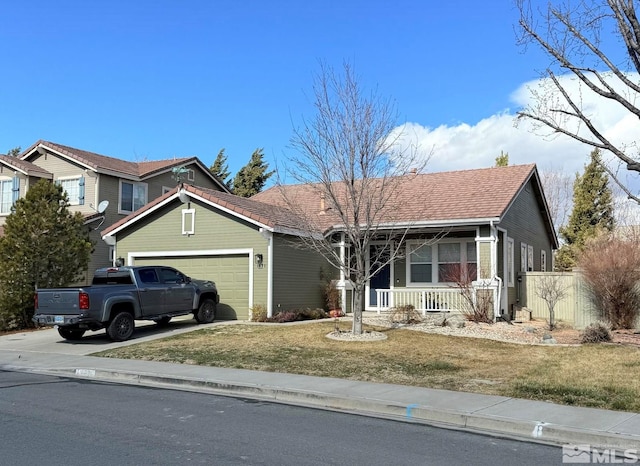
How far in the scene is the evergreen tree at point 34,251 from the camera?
61.0ft

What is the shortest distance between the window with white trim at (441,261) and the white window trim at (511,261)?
62.7 inches

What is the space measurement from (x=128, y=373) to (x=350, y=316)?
33.4ft

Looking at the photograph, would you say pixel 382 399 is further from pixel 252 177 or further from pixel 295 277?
pixel 252 177

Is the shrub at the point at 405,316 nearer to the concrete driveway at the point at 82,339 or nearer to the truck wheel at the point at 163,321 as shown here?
the concrete driveway at the point at 82,339

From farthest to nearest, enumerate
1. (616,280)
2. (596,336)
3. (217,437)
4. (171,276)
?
1. (171,276)
2. (616,280)
3. (596,336)
4. (217,437)

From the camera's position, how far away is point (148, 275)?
16.1 m

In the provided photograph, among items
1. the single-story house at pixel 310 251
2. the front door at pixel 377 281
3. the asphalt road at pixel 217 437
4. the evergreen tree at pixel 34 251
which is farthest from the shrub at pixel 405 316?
the evergreen tree at pixel 34 251

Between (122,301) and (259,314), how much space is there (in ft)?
14.4

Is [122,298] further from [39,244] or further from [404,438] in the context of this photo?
[404,438]

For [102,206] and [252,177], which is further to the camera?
[252,177]

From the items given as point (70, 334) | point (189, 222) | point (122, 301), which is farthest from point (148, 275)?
point (189, 222)

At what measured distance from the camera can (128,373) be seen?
1095 centimetres

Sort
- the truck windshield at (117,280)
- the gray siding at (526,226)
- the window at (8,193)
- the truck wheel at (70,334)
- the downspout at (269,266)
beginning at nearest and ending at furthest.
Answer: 1. the truck windshield at (117,280)
2. the truck wheel at (70,334)
3. the downspout at (269,266)
4. the gray siding at (526,226)
5. the window at (8,193)

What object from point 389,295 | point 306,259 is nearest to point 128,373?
point 306,259
